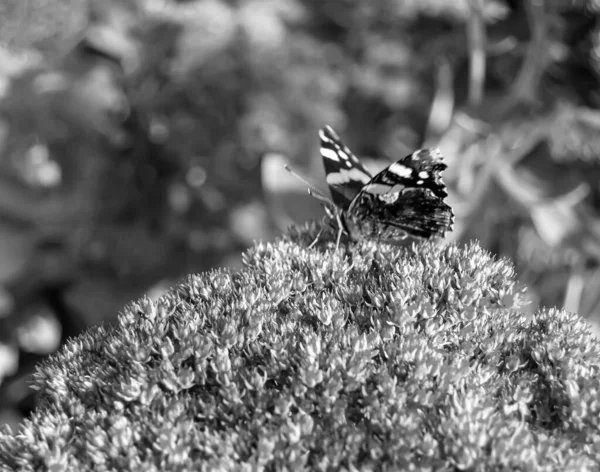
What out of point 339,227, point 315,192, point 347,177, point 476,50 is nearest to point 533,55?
point 476,50

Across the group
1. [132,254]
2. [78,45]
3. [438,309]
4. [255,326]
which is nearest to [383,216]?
[438,309]

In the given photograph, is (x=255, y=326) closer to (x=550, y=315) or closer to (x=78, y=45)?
(x=550, y=315)

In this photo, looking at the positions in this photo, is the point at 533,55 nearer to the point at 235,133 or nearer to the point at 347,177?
the point at 235,133

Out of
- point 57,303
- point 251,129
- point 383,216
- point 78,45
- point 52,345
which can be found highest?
point 78,45

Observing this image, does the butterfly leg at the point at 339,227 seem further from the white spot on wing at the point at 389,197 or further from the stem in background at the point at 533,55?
the stem in background at the point at 533,55

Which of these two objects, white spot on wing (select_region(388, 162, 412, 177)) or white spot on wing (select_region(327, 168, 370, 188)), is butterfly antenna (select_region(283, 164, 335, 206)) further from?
white spot on wing (select_region(388, 162, 412, 177))

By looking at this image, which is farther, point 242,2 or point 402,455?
point 242,2

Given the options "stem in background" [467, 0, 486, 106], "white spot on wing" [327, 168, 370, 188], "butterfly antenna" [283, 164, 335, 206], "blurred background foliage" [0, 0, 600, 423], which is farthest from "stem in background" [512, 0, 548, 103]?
"butterfly antenna" [283, 164, 335, 206]
